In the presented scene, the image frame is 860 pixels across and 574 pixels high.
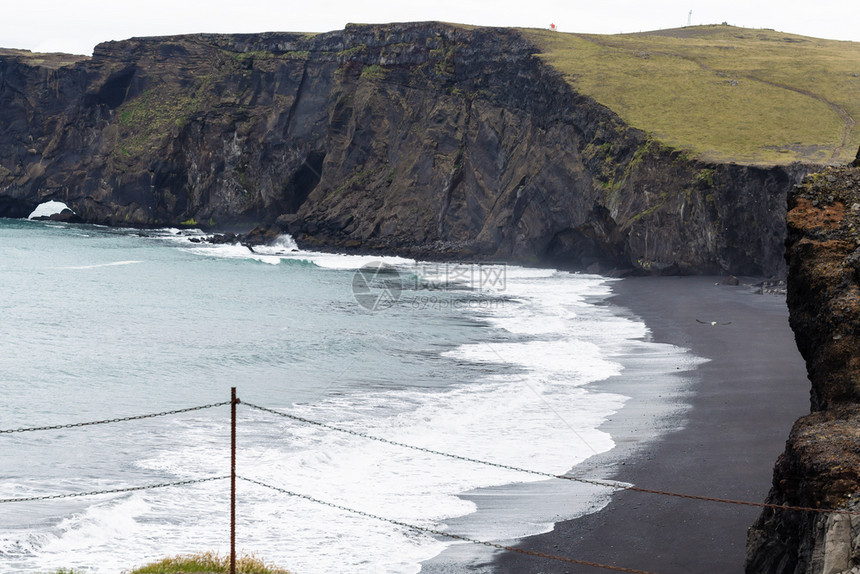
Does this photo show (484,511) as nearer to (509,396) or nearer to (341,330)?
(509,396)

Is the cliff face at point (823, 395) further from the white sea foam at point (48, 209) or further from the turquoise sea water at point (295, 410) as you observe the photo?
the white sea foam at point (48, 209)

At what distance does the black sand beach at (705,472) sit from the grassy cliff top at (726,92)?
2694cm

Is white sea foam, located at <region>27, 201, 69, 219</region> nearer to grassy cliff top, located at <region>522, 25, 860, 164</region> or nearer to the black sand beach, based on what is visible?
grassy cliff top, located at <region>522, 25, 860, 164</region>

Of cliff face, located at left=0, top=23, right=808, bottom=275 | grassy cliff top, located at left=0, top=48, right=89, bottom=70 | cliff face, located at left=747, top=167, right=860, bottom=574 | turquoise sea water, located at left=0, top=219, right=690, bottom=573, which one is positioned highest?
grassy cliff top, located at left=0, top=48, right=89, bottom=70

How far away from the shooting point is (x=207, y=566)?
10.1 metres

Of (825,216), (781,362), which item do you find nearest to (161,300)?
(781,362)

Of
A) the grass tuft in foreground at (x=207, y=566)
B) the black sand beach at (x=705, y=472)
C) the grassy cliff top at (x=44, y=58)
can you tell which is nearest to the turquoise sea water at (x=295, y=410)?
the black sand beach at (x=705, y=472)

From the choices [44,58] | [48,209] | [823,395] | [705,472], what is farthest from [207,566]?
[44,58]

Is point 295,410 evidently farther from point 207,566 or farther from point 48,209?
point 48,209

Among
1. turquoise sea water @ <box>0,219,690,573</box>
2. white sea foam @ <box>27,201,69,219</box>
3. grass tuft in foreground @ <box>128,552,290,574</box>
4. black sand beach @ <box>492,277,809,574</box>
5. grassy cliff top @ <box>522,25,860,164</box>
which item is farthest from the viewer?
white sea foam @ <box>27,201,69,219</box>

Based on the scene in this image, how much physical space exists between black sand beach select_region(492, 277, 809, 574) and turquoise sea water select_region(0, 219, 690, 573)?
889 mm

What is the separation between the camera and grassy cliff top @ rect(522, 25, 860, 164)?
52406 mm

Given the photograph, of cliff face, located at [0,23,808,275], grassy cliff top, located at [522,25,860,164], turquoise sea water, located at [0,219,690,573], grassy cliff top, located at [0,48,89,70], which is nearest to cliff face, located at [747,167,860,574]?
turquoise sea water, located at [0,219,690,573]

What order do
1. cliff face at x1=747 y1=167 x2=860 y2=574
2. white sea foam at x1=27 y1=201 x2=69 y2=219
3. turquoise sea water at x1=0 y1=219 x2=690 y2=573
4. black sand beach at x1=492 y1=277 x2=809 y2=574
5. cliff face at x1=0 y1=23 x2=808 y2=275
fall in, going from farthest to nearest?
1. white sea foam at x1=27 y1=201 x2=69 y2=219
2. cliff face at x1=0 y1=23 x2=808 y2=275
3. turquoise sea water at x1=0 y1=219 x2=690 y2=573
4. black sand beach at x1=492 y1=277 x2=809 y2=574
5. cliff face at x1=747 y1=167 x2=860 y2=574
